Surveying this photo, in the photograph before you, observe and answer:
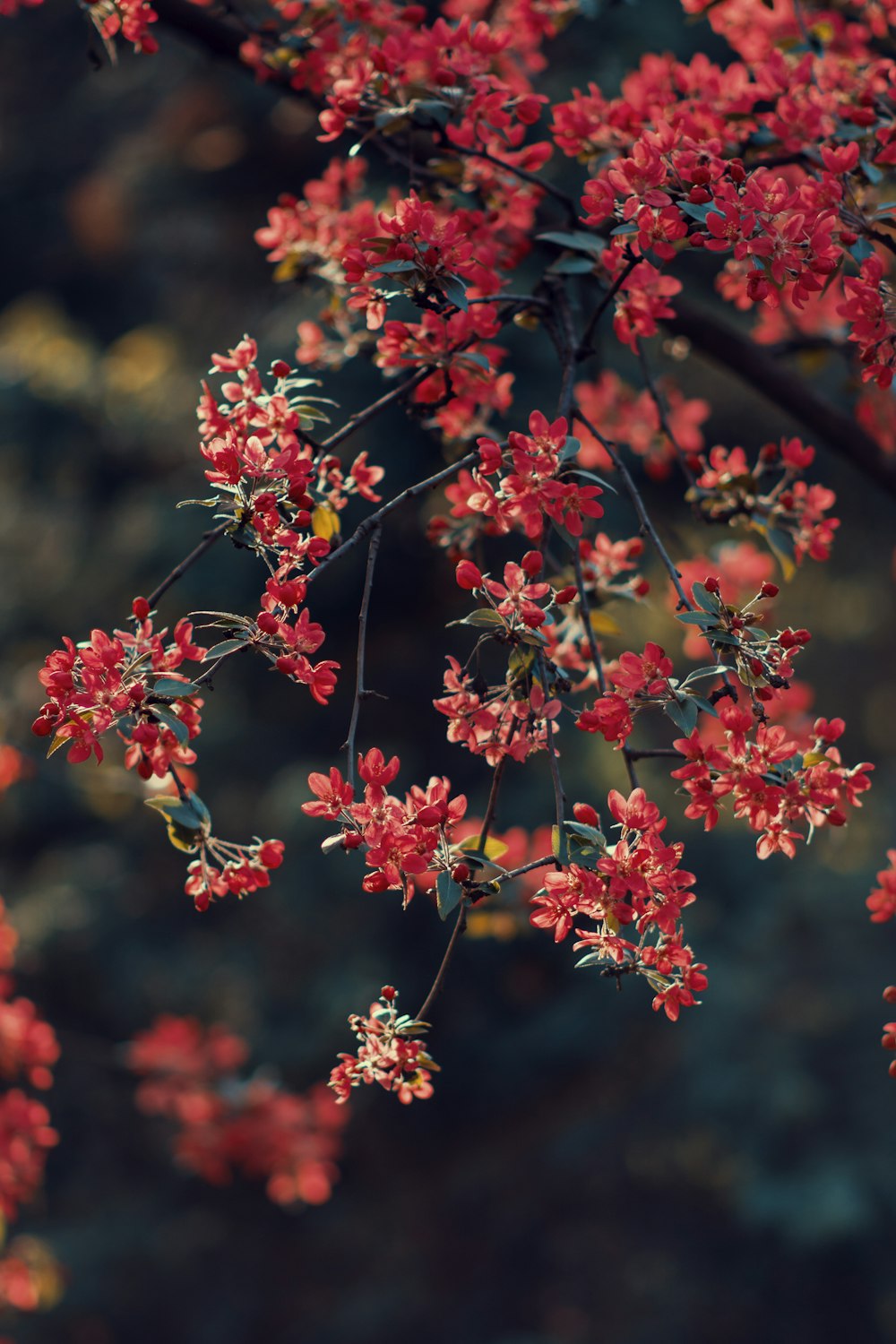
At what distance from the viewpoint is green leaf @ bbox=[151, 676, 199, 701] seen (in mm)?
1058

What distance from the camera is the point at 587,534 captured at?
79.9 inches

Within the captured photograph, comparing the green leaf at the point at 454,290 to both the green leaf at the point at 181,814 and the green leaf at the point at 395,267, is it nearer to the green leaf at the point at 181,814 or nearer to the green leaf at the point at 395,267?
the green leaf at the point at 395,267

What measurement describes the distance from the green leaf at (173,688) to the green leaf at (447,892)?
278 millimetres

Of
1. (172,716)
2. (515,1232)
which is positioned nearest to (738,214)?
(172,716)

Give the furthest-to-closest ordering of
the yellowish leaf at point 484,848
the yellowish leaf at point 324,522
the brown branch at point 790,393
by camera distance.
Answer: the brown branch at point 790,393, the yellowish leaf at point 324,522, the yellowish leaf at point 484,848

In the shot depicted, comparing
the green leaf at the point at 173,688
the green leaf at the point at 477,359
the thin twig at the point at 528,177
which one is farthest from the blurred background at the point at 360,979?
the green leaf at the point at 173,688

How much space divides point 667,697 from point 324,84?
3.86 feet

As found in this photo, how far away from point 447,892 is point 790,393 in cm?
128

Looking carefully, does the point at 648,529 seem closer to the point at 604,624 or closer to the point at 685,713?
the point at 685,713

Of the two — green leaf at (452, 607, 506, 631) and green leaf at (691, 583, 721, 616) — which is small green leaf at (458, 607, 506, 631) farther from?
green leaf at (691, 583, 721, 616)

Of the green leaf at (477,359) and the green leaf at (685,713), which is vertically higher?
the green leaf at (477,359)

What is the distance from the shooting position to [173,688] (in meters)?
1.06

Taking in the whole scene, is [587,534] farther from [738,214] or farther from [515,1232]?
[515,1232]

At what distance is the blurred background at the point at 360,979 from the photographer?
5.25 metres
